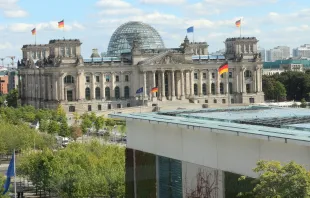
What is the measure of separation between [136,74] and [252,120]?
103 meters

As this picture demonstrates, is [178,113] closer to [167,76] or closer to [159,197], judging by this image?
[159,197]

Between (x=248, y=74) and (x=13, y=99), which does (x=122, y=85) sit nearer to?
(x=248, y=74)

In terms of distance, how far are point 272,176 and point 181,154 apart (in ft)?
31.8

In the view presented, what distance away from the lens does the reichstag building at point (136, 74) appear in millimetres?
127125

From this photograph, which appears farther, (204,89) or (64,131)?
(204,89)

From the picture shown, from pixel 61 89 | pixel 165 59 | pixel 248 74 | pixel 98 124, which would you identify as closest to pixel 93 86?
pixel 61 89

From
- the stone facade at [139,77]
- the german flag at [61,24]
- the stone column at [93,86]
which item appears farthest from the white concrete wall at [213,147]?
the german flag at [61,24]

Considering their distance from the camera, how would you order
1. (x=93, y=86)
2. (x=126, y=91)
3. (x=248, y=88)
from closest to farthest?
(x=93, y=86) → (x=126, y=91) → (x=248, y=88)

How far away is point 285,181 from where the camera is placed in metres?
18.8

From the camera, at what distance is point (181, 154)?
93.5 ft

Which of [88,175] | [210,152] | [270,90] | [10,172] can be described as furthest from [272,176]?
[270,90]

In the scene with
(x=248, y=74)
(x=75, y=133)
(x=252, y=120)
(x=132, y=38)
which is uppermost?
(x=132, y=38)

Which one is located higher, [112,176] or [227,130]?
[227,130]

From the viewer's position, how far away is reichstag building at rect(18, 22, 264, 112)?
12712 centimetres
